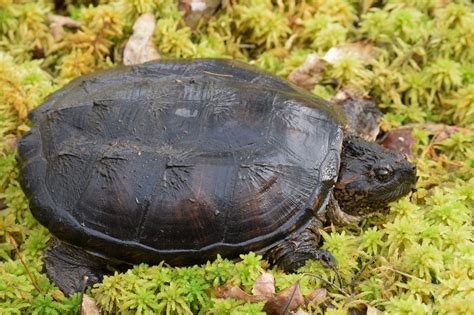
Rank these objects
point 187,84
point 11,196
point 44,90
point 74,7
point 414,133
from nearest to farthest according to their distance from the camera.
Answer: point 187,84 → point 11,196 → point 414,133 → point 44,90 → point 74,7

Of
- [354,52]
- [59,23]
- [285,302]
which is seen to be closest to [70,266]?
[285,302]

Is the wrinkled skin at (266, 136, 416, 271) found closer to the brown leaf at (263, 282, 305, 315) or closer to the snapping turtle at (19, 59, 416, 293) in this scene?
the snapping turtle at (19, 59, 416, 293)

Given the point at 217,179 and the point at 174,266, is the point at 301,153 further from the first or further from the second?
the point at 174,266

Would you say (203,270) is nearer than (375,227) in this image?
Yes

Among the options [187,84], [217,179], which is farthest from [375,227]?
[187,84]

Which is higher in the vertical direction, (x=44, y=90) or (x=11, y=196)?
(x=44, y=90)
